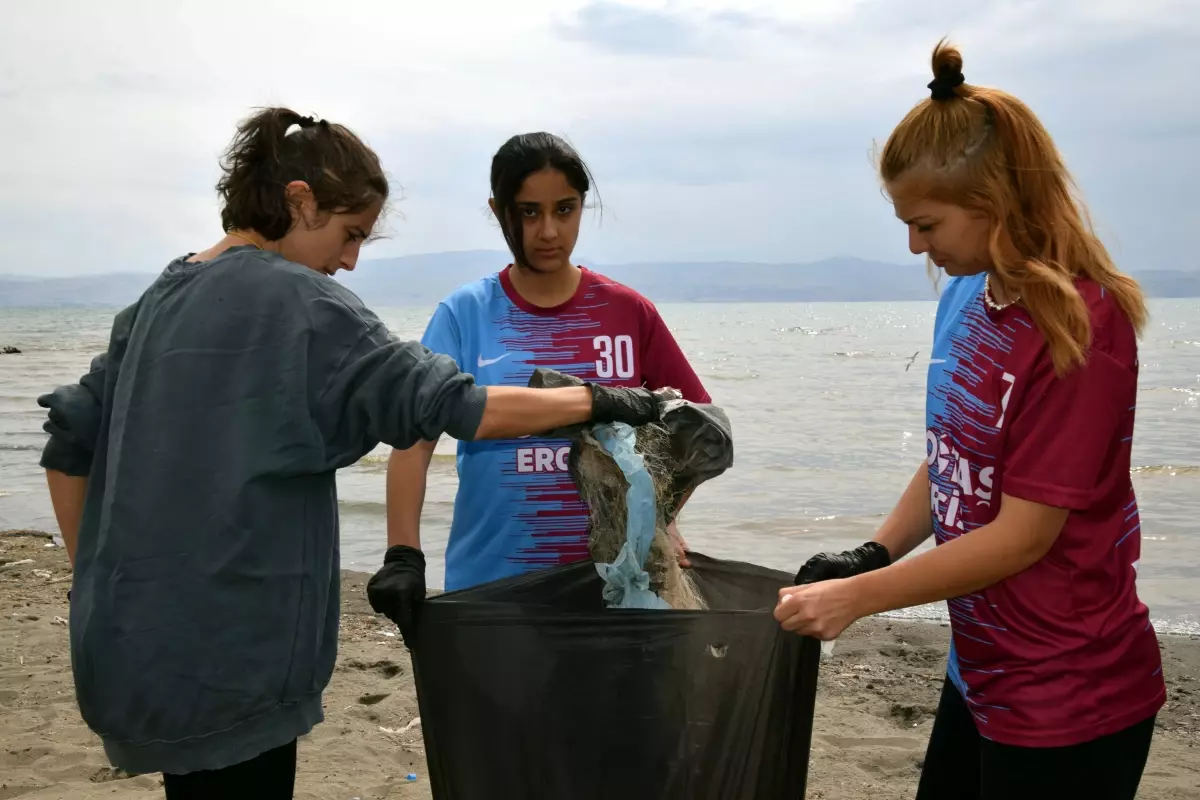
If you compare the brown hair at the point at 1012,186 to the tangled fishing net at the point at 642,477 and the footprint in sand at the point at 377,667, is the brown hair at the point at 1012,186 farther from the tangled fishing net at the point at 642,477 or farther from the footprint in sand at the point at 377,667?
the footprint in sand at the point at 377,667

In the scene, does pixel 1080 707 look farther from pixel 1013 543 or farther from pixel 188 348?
pixel 188 348

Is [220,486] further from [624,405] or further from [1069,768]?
[1069,768]

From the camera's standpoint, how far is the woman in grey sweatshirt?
1416 millimetres

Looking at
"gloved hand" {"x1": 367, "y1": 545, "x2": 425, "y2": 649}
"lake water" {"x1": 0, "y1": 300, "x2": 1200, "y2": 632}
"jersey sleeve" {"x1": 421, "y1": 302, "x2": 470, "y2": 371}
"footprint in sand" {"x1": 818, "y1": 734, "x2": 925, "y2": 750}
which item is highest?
"jersey sleeve" {"x1": 421, "y1": 302, "x2": 470, "y2": 371}

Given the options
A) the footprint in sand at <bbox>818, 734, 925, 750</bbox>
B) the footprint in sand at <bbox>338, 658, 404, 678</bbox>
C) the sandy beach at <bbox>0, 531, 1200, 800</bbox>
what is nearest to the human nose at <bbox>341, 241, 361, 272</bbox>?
the sandy beach at <bbox>0, 531, 1200, 800</bbox>

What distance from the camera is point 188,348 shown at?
55.7 inches

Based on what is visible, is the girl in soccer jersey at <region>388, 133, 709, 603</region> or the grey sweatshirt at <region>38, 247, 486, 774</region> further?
the girl in soccer jersey at <region>388, 133, 709, 603</region>

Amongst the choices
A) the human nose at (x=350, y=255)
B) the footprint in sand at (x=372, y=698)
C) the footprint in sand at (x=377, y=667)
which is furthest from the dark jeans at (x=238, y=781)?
the footprint in sand at (x=377, y=667)

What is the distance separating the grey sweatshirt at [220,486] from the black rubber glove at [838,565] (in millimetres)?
666

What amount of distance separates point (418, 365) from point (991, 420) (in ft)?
2.68

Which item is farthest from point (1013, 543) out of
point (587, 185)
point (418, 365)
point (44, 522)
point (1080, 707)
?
point (44, 522)

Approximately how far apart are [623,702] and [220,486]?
66 cm

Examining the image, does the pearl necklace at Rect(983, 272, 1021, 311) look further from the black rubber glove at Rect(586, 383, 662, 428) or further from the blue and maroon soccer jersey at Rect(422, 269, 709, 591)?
the blue and maroon soccer jersey at Rect(422, 269, 709, 591)

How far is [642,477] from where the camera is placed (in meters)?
1.76
